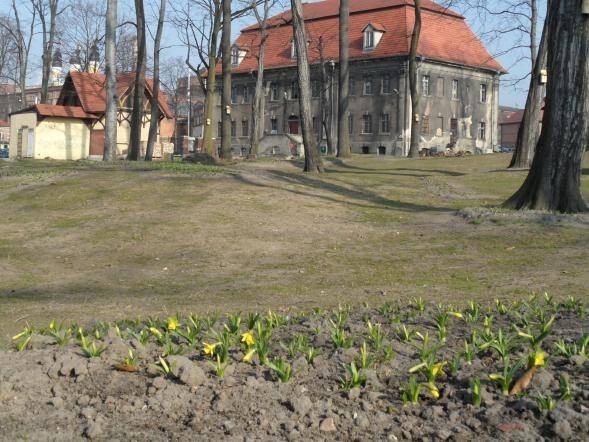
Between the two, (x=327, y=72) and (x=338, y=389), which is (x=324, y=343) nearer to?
(x=338, y=389)

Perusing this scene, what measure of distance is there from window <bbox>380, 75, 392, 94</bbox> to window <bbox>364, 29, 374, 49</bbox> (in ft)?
9.21

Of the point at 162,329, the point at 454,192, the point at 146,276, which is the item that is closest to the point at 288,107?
the point at 454,192

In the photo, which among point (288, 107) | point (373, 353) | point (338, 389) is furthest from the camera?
point (288, 107)

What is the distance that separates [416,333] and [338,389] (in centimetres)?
107

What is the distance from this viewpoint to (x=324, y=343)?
515cm

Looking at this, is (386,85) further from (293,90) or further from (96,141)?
(96,141)

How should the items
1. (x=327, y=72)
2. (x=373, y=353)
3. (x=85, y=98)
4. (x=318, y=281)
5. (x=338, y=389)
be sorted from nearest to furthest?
(x=338, y=389) → (x=373, y=353) → (x=318, y=281) → (x=85, y=98) → (x=327, y=72)

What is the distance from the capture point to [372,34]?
2530 inches

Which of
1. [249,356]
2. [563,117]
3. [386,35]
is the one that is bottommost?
[249,356]

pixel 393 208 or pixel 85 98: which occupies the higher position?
pixel 85 98

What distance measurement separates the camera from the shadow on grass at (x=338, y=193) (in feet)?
53.6

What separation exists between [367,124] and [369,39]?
6645mm

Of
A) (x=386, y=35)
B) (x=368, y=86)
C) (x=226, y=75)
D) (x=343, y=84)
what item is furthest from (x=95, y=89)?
(x=226, y=75)

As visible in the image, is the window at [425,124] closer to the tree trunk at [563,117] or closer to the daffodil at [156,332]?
the tree trunk at [563,117]
